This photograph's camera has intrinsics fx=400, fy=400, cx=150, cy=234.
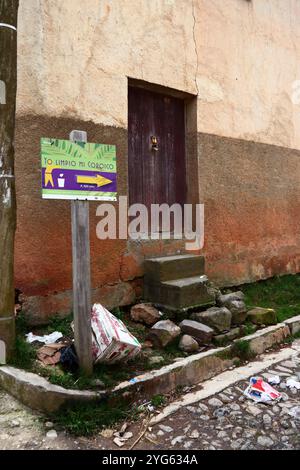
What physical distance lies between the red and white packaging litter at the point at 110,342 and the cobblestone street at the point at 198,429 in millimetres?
536

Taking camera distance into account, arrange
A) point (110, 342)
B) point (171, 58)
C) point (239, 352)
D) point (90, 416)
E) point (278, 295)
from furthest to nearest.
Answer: point (278, 295) < point (171, 58) < point (239, 352) < point (110, 342) < point (90, 416)

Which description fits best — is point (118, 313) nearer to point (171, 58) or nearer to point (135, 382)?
point (135, 382)

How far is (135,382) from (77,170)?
1633 millimetres

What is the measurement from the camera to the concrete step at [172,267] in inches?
169

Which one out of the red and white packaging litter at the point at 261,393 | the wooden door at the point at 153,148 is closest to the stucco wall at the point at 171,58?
the wooden door at the point at 153,148

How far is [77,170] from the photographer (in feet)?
9.87

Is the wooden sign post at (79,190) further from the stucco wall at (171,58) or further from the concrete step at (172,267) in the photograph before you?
the concrete step at (172,267)

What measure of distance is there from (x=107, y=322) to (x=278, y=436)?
144 cm

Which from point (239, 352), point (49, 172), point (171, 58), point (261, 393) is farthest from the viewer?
point (171, 58)

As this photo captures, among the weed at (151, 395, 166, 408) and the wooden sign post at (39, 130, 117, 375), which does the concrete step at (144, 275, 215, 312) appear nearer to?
the weed at (151, 395, 166, 408)

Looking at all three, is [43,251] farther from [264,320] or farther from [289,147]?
[289,147]

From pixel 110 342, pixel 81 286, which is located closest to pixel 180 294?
pixel 110 342

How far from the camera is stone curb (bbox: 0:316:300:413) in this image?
2.67 meters

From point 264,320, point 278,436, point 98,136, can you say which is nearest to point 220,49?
point 98,136
